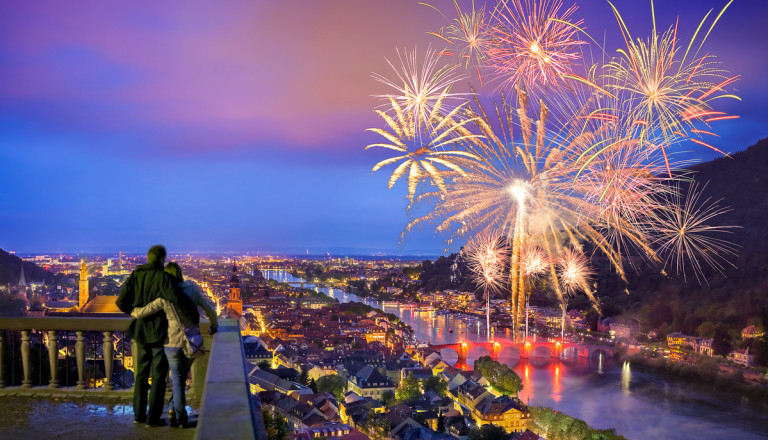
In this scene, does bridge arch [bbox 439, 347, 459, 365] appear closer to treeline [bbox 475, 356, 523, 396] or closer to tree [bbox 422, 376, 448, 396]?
treeline [bbox 475, 356, 523, 396]

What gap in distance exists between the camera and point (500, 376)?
2158cm

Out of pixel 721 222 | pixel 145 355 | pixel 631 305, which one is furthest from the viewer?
pixel 721 222

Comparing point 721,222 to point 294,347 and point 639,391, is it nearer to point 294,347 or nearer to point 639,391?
point 639,391

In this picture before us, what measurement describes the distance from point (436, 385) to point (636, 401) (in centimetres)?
710

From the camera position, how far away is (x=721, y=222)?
4462 centimetres

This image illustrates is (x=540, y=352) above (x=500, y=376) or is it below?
below

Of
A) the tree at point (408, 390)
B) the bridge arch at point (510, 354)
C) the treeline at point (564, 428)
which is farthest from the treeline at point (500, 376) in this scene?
the bridge arch at point (510, 354)

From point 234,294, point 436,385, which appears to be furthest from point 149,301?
point 234,294

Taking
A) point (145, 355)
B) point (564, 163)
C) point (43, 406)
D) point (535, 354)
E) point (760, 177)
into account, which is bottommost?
point (535, 354)

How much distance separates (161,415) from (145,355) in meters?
0.36

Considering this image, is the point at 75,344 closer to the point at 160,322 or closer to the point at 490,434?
the point at 160,322

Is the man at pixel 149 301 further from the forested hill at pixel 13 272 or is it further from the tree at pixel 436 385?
the forested hill at pixel 13 272

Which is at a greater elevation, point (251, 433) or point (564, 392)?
point (251, 433)

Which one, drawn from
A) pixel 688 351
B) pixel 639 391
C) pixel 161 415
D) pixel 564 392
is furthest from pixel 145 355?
pixel 688 351
